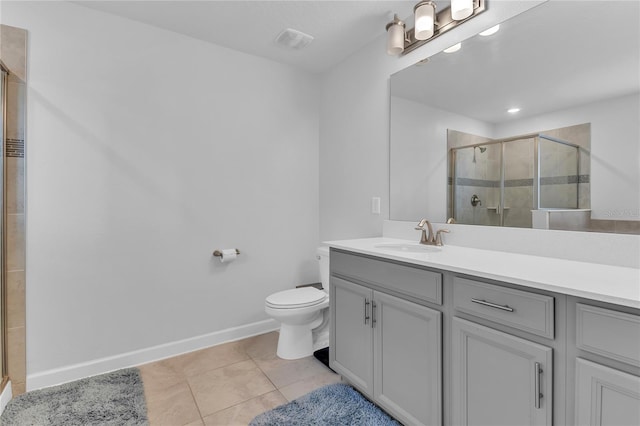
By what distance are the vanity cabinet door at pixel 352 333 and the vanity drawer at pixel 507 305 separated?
0.52 meters

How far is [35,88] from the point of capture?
6.08ft

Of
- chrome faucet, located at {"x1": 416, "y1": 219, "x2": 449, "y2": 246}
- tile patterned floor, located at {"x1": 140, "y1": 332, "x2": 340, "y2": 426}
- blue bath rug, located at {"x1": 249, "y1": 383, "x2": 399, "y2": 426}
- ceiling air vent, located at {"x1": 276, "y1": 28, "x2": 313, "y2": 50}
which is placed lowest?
tile patterned floor, located at {"x1": 140, "y1": 332, "x2": 340, "y2": 426}

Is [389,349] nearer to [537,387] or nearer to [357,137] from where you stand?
[537,387]

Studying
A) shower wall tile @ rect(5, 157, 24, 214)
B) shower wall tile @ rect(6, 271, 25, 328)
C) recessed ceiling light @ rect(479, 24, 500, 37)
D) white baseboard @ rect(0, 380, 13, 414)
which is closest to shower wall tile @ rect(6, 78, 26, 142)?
shower wall tile @ rect(5, 157, 24, 214)

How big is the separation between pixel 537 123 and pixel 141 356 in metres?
2.80

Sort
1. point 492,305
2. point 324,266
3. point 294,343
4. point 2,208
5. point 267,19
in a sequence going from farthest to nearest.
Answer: point 324,266 < point 294,343 < point 267,19 < point 2,208 < point 492,305

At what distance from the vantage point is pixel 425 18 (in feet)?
5.90

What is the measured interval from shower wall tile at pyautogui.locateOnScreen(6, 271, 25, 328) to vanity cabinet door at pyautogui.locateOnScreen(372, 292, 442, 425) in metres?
2.03

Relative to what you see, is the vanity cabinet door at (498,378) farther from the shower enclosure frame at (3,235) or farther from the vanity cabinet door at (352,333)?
the shower enclosure frame at (3,235)

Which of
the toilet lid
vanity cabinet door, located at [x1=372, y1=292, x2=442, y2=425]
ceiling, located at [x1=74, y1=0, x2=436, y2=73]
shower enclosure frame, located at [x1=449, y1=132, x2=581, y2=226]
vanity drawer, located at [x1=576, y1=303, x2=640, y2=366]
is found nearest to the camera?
vanity drawer, located at [x1=576, y1=303, x2=640, y2=366]

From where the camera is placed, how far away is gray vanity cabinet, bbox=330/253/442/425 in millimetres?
1312

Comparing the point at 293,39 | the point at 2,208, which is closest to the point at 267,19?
the point at 293,39

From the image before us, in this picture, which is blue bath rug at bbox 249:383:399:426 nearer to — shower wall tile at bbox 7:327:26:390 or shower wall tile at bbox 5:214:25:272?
shower wall tile at bbox 7:327:26:390

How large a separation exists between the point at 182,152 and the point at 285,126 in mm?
926
